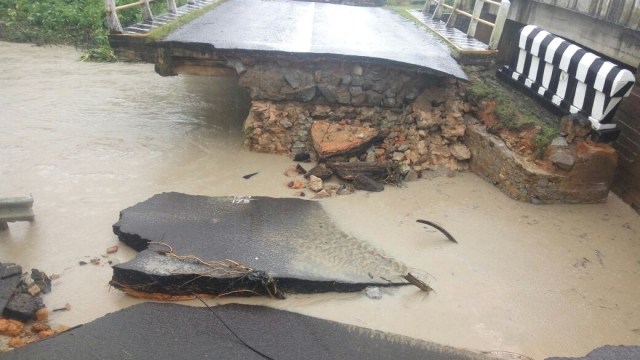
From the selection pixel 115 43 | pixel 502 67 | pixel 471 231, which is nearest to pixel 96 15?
pixel 115 43

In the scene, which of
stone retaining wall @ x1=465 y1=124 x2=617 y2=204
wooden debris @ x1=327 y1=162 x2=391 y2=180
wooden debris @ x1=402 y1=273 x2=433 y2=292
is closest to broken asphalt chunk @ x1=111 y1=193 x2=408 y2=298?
wooden debris @ x1=402 y1=273 x2=433 y2=292

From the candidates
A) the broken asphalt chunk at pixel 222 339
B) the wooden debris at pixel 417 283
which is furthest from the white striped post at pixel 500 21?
the broken asphalt chunk at pixel 222 339

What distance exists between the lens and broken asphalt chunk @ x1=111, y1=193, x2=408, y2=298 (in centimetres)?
411

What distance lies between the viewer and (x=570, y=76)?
5785 millimetres

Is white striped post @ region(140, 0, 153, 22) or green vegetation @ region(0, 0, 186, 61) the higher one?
white striped post @ region(140, 0, 153, 22)

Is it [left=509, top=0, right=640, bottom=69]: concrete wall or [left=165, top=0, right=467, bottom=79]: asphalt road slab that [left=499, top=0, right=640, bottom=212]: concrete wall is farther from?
[left=165, top=0, right=467, bottom=79]: asphalt road slab

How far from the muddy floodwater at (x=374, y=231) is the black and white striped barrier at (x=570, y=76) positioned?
4.13 ft

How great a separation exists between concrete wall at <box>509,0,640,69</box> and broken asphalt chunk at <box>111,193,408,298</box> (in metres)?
4.08

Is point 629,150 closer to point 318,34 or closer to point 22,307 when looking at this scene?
point 318,34

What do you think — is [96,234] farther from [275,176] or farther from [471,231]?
[471,231]

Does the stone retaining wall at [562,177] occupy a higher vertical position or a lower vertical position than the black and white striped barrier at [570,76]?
lower

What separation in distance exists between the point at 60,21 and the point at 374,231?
40.9 feet

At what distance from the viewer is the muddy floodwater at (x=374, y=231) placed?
401cm

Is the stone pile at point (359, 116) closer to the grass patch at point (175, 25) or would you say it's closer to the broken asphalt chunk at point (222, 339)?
the grass patch at point (175, 25)
